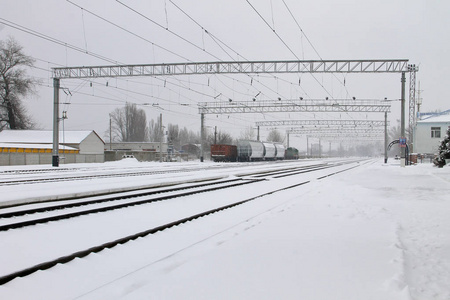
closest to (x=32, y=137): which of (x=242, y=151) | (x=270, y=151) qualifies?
(x=242, y=151)

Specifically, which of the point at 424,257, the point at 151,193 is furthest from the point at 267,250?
the point at 151,193

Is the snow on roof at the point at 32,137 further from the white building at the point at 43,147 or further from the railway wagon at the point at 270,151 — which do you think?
the railway wagon at the point at 270,151

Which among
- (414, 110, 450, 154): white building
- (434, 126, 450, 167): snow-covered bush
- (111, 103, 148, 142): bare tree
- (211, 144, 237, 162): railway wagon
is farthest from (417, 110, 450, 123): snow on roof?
(111, 103, 148, 142): bare tree

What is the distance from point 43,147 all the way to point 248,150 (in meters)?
29.2

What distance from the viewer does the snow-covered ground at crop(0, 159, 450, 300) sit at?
4238 mm

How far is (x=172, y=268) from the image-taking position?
505 cm

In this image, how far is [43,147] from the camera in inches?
1918

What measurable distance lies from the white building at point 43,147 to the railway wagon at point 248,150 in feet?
69.8

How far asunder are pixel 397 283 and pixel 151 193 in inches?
423

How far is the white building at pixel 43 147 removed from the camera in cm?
3858

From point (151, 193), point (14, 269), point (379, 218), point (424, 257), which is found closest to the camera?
point (14, 269)

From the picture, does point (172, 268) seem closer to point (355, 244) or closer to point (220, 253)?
point (220, 253)

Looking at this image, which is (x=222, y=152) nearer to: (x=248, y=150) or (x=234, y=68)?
(x=248, y=150)

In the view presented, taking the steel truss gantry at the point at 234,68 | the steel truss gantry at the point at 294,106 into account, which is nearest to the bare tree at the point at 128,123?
the steel truss gantry at the point at 294,106
